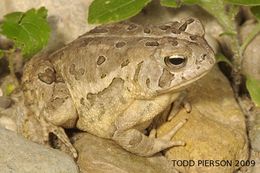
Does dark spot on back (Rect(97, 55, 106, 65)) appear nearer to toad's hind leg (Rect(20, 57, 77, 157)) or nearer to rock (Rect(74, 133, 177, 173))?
toad's hind leg (Rect(20, 57, 77, 157))

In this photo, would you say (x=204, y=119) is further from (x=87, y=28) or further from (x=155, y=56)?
(x=87, y=28)

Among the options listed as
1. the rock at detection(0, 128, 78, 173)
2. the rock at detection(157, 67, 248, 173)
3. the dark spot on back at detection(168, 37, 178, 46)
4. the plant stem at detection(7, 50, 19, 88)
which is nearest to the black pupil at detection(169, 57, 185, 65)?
the dark spot on back at detection(168, 37, 178, 46)

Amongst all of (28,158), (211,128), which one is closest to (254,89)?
(211,128)

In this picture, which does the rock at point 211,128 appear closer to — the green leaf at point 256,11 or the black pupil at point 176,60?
the green leaf at point 256,11

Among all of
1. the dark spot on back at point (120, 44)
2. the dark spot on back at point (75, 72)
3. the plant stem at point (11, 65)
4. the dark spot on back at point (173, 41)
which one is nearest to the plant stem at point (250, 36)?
the dark spot on back at point (173, 41)

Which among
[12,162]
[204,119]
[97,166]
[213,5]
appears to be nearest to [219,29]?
[213,5]
